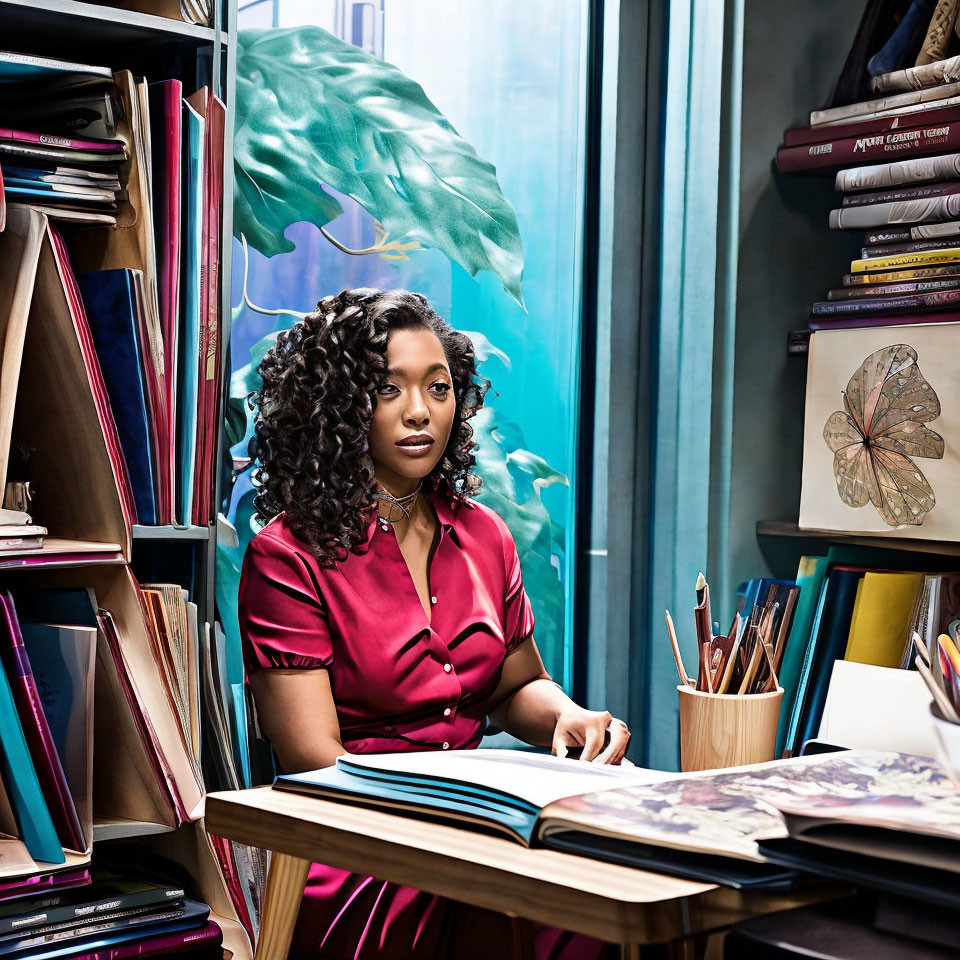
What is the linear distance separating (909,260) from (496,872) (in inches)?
57.1

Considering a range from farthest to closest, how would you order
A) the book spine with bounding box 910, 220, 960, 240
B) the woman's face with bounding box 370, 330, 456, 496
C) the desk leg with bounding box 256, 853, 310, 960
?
the book spine with bounding box 910, 220, 960, 240 < the woman's face with bounding box 370, 330, 456, 496 < the desk leg with bounding box 256, 853, 310, 960

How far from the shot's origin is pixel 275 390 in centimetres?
167

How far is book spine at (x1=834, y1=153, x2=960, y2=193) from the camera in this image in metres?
1.85

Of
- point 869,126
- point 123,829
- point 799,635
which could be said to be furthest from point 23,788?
point 869,126

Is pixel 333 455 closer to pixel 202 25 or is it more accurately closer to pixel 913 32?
pixel 202 25

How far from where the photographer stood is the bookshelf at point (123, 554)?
149cm

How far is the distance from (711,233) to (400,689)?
1.04m

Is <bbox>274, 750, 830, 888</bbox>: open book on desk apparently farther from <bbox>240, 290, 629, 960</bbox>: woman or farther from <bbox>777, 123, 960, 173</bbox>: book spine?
<bbox>777, 123, 960, 173</bbox>: book spine

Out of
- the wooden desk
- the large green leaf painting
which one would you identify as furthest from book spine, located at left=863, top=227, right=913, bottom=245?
the wooden desk

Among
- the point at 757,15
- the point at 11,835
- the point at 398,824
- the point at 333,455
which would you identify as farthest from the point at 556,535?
the point at 398,824

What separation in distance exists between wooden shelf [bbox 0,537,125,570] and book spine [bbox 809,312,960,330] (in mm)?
1185

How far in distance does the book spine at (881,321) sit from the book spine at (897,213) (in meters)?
0.14

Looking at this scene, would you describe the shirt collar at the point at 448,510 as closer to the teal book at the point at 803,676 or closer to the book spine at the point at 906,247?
the teal book at the point at 803,676

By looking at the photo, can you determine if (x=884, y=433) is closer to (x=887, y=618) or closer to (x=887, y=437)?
(x=887, y=437)
